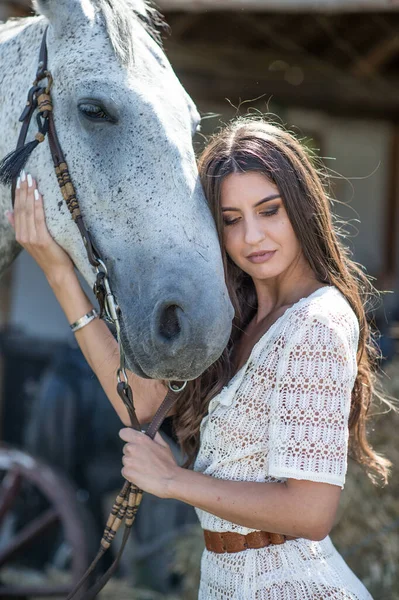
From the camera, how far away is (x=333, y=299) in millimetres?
1448

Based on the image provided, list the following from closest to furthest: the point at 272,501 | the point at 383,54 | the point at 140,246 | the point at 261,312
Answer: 1. the point at 272,501
2. the point at 140,246
3. the point at 261,312
4. the point at 383,54

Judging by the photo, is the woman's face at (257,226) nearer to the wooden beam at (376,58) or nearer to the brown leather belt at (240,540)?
the brown leather belt at (240,540)

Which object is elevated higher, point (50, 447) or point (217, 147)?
point (217, 147)

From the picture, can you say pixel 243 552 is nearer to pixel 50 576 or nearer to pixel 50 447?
pixel 50 576

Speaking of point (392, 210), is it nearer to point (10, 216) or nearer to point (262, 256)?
point (262, 256)

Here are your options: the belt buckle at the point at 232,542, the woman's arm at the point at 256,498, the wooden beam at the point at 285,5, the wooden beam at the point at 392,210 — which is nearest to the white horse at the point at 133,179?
the woman's arm at the point at 256,498

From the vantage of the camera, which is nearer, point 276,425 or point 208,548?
point 276,425

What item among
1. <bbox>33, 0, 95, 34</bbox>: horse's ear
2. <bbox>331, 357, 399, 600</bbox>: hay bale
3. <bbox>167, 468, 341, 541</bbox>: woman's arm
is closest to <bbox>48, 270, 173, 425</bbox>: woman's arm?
<bbox>167, 468, 341, 541</bbox>: woman's arm

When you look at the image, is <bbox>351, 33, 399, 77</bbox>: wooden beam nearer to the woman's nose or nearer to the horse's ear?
the horse's ear

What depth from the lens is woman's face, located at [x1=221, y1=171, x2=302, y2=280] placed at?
148 centimetres

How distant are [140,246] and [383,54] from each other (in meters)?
5.24

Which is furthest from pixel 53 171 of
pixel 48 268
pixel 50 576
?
pixel 50 576

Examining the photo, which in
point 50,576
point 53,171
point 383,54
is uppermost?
point 383,54

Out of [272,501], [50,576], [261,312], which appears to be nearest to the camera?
[272,501]
